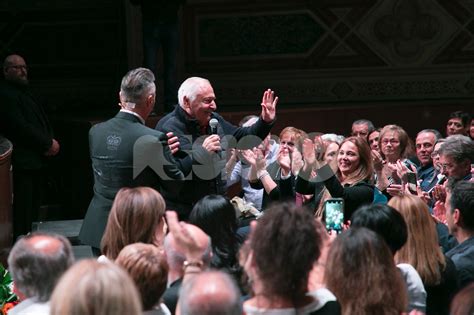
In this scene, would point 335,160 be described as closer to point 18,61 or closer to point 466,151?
point 466,151

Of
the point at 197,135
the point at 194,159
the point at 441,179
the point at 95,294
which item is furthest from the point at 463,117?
the point at 95,294

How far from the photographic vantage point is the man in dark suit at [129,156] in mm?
5398

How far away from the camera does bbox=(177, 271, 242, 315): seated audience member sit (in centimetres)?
289

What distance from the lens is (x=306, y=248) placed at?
3.49 m

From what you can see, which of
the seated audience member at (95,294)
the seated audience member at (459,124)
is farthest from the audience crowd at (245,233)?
the seated audience member at (459,124)

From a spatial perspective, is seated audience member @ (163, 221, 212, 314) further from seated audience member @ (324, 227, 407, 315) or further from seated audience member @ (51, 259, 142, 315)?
seated audience member @ (51, 259, 142, 315)

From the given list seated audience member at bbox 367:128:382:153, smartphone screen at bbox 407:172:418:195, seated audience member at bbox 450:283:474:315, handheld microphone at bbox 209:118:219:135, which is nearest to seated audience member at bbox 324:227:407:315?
seated audience member at bbox 450:283:474:315

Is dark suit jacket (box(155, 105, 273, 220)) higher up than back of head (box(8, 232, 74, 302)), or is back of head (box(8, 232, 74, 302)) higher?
dark suit jacket (box(155, 105, 273, 220))

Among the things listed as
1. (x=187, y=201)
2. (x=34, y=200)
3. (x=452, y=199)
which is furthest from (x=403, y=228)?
(x=34, y=200)

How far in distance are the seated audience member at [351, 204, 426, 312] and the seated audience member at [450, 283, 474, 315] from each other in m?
0.78

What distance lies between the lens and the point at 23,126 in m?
7.80

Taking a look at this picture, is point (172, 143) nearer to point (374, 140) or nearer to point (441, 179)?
point (441, 179)

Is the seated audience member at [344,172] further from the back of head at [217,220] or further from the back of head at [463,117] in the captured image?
the back of head at [463,117]

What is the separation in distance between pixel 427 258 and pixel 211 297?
5.63 ft
